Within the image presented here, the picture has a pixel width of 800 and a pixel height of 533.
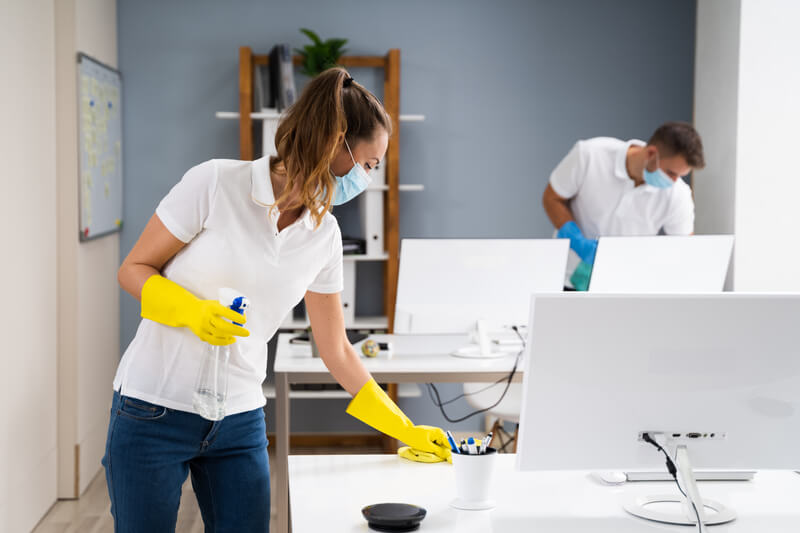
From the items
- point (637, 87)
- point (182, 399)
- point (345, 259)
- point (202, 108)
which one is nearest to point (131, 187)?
point (202, 108)

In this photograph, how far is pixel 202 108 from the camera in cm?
414

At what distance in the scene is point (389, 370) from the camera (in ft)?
8.54

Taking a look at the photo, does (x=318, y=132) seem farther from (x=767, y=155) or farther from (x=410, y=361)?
(x=767, y=155)

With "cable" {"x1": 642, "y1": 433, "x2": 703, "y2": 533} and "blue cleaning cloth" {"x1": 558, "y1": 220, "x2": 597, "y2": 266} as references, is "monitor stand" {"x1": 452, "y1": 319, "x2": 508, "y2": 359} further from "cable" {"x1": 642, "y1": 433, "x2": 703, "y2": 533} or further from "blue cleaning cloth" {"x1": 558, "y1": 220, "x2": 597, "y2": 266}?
"cable" {"x1": 642, "y1": 433, "x2": 703, "y2": 533}

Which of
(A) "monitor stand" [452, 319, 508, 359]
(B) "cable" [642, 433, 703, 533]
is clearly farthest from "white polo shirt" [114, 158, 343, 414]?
(A) "monitor stand" [452, 319, 508, 359]

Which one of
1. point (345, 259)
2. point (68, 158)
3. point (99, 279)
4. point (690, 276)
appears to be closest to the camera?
point (690, 276)

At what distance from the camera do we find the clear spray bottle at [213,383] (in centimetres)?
144

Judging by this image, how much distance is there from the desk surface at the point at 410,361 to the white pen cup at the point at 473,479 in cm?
109

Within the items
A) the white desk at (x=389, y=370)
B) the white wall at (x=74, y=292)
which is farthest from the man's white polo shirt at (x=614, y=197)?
the white wall at (x=74, y=292)

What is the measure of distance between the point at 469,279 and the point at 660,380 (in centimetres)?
137

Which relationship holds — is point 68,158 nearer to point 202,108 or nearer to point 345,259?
point 202,108

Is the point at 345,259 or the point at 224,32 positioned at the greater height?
the point at 224,32

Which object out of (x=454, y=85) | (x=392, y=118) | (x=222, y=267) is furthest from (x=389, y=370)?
(x=454, y=85)

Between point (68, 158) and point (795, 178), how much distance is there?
9.59 feet
